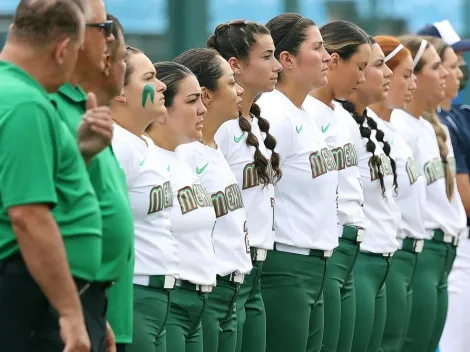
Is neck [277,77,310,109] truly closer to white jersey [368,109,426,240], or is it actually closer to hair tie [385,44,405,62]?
white jersey [368,109,426,240]

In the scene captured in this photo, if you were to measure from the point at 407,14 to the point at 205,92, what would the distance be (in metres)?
9.71

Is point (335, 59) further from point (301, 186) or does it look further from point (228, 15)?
point (228, 15)

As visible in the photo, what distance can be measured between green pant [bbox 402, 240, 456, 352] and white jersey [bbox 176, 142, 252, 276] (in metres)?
2.15

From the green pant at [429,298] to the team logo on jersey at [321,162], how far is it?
1571 millimetres

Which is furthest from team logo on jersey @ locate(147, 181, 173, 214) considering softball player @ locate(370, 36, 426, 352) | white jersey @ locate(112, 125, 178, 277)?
softball player @ locate(370, 36, 426, 352)

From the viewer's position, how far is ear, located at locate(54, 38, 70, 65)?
3.15 m

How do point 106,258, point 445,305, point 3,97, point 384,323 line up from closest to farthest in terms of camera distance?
point 3,97 → point 106,258 → point 384,323 → point 445,305

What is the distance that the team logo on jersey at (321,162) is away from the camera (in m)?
5.63

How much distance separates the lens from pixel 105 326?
351 cm

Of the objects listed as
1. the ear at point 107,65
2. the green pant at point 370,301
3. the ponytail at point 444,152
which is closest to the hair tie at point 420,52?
the ponytail at point 444,152

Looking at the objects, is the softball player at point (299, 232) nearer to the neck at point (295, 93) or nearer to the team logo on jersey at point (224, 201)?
the neck at point (295, 93)

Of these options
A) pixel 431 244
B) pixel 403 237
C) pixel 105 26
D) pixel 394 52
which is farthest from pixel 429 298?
pixel 105 26

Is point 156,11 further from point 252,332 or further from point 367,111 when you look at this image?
point 252,332

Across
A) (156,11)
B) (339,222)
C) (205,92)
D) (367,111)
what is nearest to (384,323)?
(339,222)
